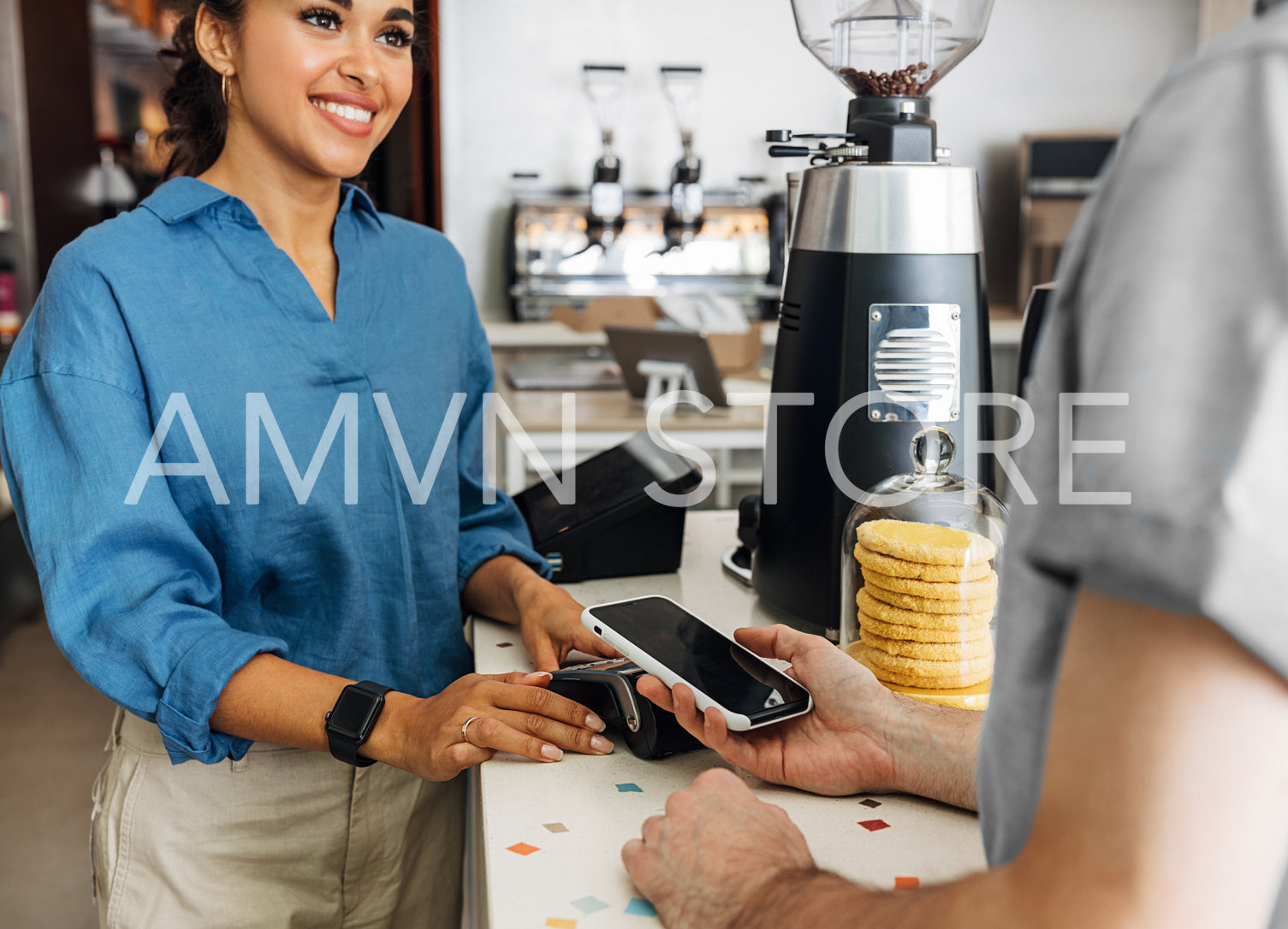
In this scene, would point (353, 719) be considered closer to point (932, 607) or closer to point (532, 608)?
point (532, 608)

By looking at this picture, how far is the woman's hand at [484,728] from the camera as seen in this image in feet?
2.65

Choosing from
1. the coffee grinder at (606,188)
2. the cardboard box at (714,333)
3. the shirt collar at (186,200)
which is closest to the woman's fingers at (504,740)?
the shirt collar at (186,200)

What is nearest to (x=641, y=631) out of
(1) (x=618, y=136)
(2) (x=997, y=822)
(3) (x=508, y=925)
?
(3) (x=508, y=925)

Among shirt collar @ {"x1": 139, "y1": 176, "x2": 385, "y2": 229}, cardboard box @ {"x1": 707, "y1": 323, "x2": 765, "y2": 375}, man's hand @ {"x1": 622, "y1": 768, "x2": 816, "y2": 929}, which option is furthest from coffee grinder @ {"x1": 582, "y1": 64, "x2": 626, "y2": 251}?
man's hand @ {"x1": 622, "y1": 768, "x2": 816, "y2": 929}

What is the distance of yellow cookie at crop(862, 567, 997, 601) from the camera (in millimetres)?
837

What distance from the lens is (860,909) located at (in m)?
0.50

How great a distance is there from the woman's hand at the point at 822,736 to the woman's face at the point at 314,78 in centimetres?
68

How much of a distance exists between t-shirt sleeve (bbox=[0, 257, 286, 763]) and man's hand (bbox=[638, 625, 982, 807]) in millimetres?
379

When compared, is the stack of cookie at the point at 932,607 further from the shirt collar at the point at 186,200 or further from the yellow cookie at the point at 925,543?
the shirt collar at the point at 186,200

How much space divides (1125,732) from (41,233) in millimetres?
4628

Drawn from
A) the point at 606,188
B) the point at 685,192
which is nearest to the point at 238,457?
the point at 606,188

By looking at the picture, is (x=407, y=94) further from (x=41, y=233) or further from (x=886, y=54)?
(x=41, y=233)

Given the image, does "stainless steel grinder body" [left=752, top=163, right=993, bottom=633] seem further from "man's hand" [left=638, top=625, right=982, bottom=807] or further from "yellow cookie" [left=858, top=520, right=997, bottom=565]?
"man's hand" [left=638, top=625, right=982, bottom=807]

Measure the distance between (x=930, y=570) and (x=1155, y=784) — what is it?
1.57 ft
